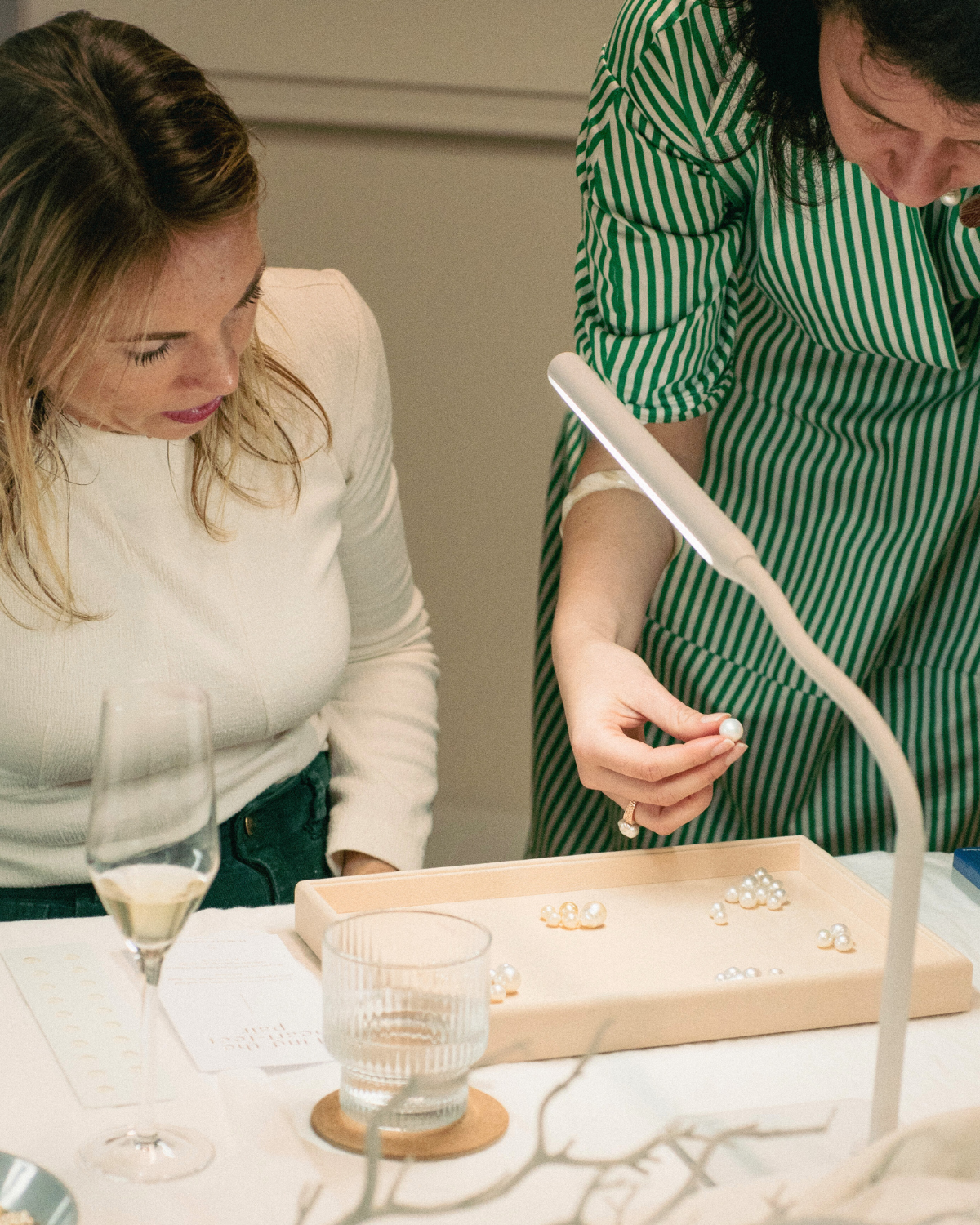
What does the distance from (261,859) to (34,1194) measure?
0.75m

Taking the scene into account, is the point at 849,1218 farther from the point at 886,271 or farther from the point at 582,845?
the point at 582,845

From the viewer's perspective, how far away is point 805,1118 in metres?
0.87

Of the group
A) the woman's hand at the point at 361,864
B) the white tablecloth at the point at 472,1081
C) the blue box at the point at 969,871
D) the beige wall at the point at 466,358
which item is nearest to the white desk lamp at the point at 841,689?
the white tablecloth at the point at 472,1081

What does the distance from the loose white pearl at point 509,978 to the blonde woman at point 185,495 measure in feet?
1.81

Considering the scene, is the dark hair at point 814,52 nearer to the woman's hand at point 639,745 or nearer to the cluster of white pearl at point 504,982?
the woman's hand at point 639,745

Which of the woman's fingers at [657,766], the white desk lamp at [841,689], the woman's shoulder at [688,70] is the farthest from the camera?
the woman's shoulder at [688,70]

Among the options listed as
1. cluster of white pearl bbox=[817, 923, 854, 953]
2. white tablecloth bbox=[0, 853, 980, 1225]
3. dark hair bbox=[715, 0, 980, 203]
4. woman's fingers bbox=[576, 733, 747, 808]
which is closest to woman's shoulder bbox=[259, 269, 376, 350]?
dark hair bbox=[715, 0, 980, 203]

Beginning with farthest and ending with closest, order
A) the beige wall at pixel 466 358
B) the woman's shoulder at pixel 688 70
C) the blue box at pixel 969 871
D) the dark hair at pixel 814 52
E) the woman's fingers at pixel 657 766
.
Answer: the beige wall at pixel 466 358
the woman's shoulder at pixel 688 70
the blue box at pixel 969 871
the woman's fingers at pixel 657 766
the dark hair at pixel 814 52

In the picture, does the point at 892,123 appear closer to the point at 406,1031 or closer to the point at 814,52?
the point at 814,52

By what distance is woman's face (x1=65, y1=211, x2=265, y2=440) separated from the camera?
4.04ft

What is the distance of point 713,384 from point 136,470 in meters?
0.57

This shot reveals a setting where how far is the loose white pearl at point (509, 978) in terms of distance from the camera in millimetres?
963

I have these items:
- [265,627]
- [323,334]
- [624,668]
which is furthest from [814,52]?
[265,627]

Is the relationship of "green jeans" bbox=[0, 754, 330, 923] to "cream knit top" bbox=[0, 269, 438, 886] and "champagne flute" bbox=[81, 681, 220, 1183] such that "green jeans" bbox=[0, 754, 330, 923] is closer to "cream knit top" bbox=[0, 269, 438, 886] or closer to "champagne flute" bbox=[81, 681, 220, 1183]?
"cream knit top" bbox=[0, 269, 438, 886]
